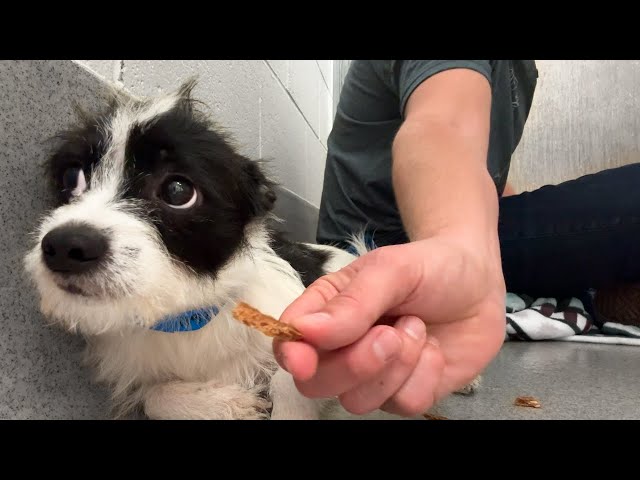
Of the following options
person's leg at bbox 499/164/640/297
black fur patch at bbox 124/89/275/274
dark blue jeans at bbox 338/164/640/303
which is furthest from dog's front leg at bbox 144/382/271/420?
person's leg at bbox 499/164/640/297

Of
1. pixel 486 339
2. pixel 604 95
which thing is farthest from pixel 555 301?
pixel 604 95

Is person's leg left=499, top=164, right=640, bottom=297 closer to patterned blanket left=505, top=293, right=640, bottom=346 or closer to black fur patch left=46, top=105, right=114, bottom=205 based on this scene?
patterned blanket left=505, top=293, right=640, bottom=346

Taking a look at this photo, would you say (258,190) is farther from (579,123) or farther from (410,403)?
(579,123)

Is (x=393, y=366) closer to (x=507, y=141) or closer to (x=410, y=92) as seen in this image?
(x=410, y=92)

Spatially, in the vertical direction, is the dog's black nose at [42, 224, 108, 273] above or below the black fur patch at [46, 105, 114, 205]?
below

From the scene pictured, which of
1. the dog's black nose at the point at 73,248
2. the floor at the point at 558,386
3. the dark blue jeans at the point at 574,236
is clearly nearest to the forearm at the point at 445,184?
the floor at the point at 558,386
